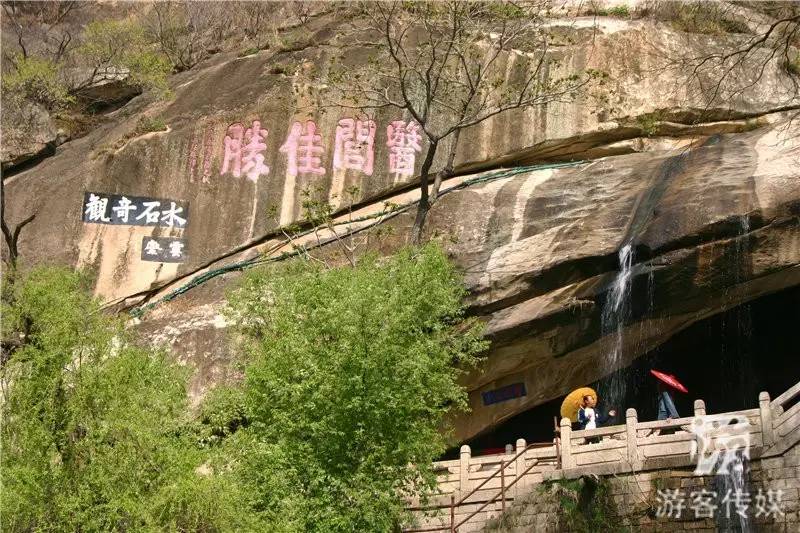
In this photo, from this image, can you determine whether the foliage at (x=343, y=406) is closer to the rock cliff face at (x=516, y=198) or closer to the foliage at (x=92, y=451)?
the foliage at (x=92, y=451)

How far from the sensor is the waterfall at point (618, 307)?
47.1ft

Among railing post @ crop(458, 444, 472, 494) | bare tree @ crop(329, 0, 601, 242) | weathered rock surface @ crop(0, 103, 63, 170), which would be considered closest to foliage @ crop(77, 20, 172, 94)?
weathered rock surface @ crop(0, 103, 63, 170)

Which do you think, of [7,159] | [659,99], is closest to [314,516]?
[659,99]

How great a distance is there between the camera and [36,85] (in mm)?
21016

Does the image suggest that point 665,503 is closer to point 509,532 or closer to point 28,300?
point 509,532

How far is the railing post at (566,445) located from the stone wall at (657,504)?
0.22 metres

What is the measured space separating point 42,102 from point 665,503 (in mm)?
13603

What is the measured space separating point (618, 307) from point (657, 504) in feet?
9.93

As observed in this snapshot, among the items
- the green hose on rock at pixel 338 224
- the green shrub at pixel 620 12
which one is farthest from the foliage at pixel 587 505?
the green shrub at pixel 620 12

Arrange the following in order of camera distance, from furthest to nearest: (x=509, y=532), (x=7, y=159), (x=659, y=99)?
(x=7, y=159) → (x=659, y=99) → (x=509, y=532)

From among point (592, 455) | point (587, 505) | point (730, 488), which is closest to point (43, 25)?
point (592, 455)

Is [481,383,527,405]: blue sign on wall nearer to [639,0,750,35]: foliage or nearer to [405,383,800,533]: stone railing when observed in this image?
[405,383,800,533]: stone railing

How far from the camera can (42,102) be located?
68.9 feet

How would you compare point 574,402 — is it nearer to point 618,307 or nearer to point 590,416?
point 590,416
